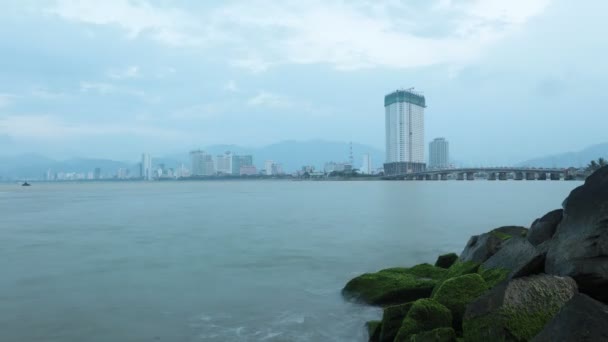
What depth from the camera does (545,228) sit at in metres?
9.25

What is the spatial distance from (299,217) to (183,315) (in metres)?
23.2

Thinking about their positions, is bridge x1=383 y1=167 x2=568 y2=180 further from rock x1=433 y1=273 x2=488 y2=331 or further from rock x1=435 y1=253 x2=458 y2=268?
rock x1=433 y1=273 x2=488 y2=331

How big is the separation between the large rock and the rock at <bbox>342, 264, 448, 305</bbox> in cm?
304

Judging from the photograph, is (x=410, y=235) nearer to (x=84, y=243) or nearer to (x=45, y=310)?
(x=84, y=243)

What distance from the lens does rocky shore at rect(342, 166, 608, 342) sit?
4875 mm

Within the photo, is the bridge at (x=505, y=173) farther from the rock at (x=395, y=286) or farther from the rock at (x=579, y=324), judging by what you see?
the rock at (x=579, y=324)

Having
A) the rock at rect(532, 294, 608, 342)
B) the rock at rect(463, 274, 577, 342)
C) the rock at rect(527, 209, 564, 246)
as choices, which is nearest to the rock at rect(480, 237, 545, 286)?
the rock at rect(527, 209, 564, 246)

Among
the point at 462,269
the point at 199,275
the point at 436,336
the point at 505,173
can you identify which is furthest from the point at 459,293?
the point at 505,173

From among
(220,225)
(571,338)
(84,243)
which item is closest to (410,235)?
(220,225)

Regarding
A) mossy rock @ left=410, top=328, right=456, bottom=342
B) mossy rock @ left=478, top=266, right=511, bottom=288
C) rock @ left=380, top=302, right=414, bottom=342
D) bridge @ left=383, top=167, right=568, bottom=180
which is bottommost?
rock @ left=380, top=302, right=414, bottom=342

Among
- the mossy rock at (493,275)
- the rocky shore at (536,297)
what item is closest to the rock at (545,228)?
the rocky shore at (536,297)

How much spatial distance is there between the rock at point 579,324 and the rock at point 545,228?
4.42 metres

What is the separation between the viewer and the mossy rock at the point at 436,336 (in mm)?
6090

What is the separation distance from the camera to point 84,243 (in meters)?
21.2
